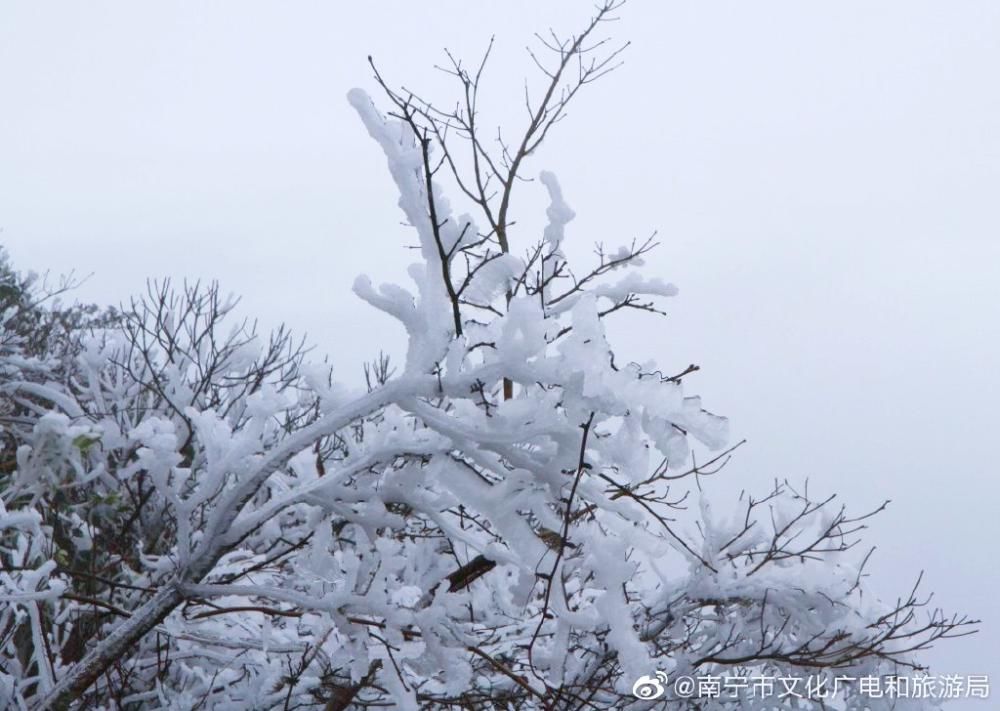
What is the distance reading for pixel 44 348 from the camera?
18.5 meters

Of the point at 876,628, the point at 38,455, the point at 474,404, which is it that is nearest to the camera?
the point at 474,404

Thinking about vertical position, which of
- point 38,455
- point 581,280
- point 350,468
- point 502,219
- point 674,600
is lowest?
point 350,468

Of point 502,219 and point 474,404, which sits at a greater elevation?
point 502,219

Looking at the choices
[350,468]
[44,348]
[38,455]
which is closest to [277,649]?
[38,455]

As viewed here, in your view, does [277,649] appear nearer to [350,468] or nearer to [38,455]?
[38,455]

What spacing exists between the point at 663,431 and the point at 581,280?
1.86 meters

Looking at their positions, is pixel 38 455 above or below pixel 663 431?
above

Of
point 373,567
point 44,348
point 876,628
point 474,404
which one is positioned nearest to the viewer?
point 474,404

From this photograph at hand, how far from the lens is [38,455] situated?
4.30 meters

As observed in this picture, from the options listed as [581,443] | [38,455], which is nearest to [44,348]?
[38,455]

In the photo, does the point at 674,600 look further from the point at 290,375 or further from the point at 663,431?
the point at 290,375

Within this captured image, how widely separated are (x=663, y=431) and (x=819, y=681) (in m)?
4.15

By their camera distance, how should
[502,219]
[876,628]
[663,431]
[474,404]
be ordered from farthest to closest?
[876,628] → [502,219] → [474,404] → [663,431]

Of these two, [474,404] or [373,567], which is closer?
[474,404]
